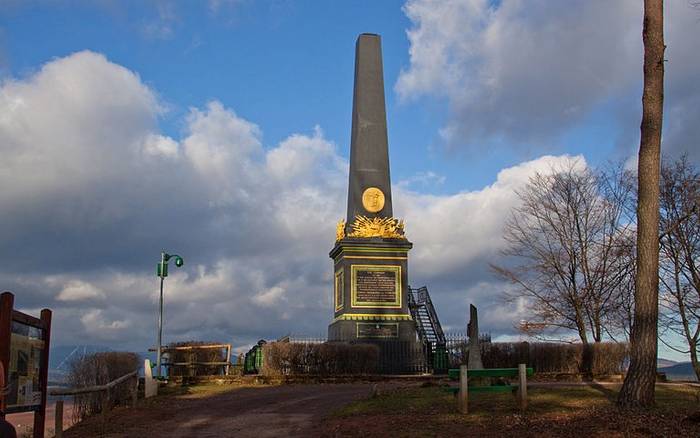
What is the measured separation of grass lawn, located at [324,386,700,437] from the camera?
1016cm

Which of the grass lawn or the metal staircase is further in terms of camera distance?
the metal staircase

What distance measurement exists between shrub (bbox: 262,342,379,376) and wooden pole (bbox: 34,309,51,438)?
13.4 meters

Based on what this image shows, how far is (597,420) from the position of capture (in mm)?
10758

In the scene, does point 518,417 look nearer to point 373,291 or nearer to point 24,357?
point 24,357

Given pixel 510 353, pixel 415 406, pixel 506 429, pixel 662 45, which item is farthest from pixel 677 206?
pixel 506 429

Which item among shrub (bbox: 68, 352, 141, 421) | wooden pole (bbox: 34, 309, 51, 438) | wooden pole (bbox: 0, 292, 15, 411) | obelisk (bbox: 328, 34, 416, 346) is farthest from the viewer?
obelisk (bbox: 328, 34, 416, 346)

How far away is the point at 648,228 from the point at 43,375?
9792 mm

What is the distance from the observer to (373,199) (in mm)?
29609

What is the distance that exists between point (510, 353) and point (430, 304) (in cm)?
953

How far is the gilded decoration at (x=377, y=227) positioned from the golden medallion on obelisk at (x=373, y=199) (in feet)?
1.48

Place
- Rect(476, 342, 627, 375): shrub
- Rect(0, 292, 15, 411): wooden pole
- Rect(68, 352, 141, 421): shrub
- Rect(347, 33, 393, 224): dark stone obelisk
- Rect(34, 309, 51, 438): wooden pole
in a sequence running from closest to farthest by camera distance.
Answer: Rect(0, 292, 15, 411): wooden pole
Rect(34, 309, 51, 438): wooden pole
Rect(68, 352, 141, 421): shrub
Rect(476, 342, 627, 375): shrub
Rect(347, 33, 393, 224): dark stone obelisk

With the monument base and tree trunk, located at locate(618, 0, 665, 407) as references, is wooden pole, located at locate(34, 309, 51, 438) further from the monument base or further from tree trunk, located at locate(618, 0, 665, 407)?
the monument base

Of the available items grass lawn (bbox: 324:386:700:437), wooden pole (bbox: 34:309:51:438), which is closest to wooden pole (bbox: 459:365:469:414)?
grass lawn (bbox: 324:386:700:437)

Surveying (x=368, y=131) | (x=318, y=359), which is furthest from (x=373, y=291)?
(x=368, y=131)
